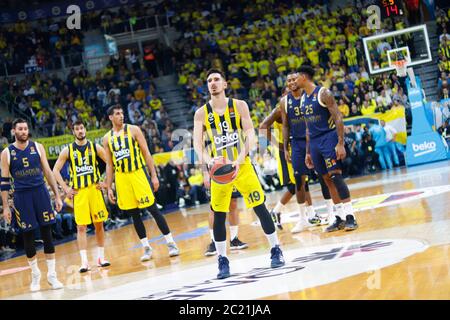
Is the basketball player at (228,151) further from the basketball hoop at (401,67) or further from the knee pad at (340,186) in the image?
the basketball hoop at (401,67)

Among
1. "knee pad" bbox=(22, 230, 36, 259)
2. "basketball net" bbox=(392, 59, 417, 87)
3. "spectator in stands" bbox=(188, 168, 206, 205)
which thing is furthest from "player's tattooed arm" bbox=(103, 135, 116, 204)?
"basketball net" bbox=(392, 59, 417, 87)

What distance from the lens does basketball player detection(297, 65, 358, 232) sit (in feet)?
28.1

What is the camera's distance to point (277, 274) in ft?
20.4

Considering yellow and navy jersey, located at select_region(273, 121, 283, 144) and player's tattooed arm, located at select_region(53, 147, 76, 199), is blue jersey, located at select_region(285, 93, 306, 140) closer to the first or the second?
yellow and navy jersey, located at select_region(273, 121, 283, 144)

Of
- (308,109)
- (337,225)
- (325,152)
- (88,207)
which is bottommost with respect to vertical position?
(337,225)

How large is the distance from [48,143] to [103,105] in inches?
126

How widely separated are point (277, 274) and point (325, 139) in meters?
2.89

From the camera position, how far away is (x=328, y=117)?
8.72 meters

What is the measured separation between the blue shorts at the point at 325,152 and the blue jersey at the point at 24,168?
3.38m

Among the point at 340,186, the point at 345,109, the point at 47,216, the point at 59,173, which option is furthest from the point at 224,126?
the point at 345,109

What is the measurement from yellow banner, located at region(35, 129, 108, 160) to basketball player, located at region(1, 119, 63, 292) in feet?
39.1

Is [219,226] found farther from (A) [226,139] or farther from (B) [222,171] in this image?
(A) [226,139]

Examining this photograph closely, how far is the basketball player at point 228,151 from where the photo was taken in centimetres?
672
